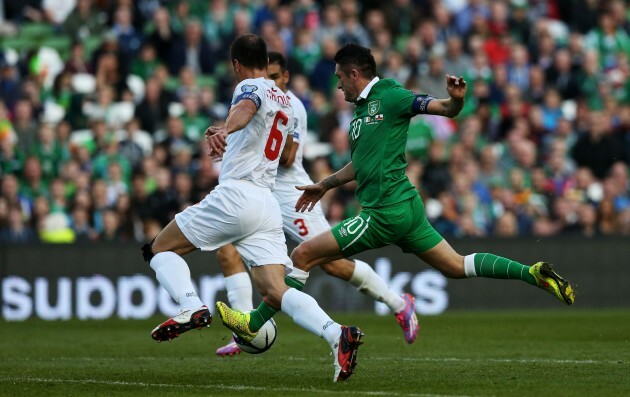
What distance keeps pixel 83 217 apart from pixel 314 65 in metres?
5.27

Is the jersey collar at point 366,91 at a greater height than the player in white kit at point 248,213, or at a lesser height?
greater

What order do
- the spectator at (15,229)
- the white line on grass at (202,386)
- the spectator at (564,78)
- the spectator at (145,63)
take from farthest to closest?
the spectator at (564,78) < the spectator at (145,63) < the spectator at (15,229) < the white line on grass at (202,386)

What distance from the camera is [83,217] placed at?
62.6 ft

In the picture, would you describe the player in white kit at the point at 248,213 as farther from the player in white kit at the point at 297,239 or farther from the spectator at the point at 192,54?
the spectator at the point at 192,54

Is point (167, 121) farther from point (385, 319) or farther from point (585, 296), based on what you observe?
point (585, 296)

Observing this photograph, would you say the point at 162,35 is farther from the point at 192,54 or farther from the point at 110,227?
the point at 110,227

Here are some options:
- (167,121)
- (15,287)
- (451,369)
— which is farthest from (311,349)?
(167,121)

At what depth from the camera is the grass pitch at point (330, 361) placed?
361 inches

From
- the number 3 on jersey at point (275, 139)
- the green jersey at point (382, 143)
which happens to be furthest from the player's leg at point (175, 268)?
the green jersey at point (382, 143)

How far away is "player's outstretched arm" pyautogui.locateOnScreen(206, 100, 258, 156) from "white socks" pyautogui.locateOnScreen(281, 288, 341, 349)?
3.99 feet

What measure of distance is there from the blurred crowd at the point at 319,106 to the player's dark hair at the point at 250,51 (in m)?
9.21

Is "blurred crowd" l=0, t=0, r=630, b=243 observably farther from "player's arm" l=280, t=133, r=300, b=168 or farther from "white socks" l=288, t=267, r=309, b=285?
"white socks" l=288, t=267, r=309, b=285

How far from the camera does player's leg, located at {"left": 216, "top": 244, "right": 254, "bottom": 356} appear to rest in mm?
12086

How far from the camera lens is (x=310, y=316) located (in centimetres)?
945
